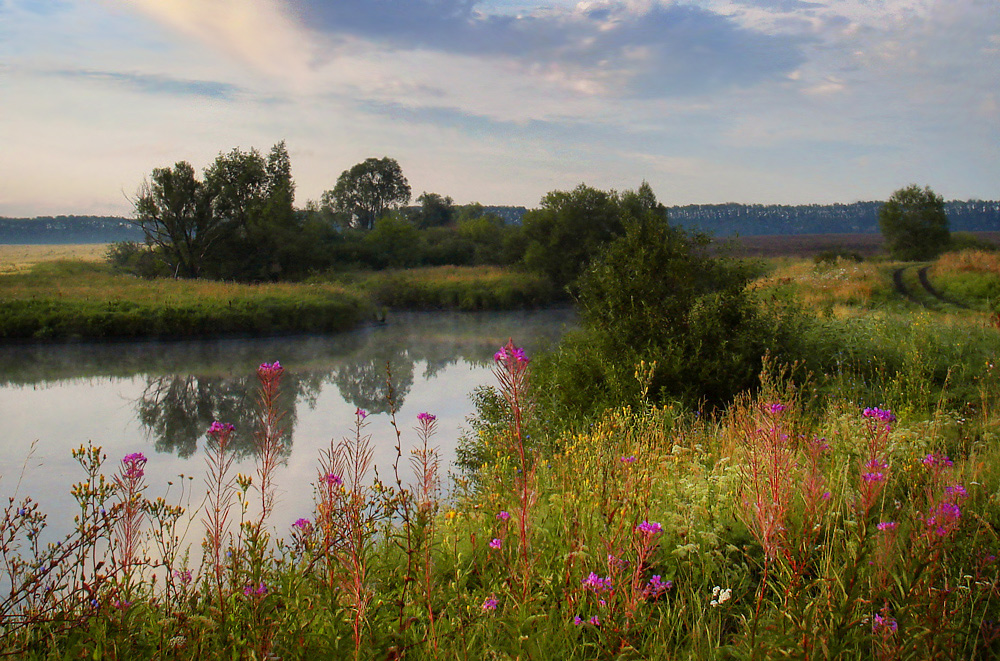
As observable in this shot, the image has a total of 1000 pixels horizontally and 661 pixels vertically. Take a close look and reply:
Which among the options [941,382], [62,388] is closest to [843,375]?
[941,382]

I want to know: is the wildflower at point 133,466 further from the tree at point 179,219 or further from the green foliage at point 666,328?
the tree at point 179,219

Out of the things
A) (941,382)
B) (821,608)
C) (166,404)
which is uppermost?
(821,608)

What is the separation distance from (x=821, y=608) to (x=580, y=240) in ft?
135

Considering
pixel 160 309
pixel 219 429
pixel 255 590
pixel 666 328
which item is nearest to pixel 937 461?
pixel 255 590

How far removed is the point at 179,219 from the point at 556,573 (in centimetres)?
3804

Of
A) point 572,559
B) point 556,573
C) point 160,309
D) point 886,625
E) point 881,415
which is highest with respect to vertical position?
point 881,415

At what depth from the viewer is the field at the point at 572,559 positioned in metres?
2.12

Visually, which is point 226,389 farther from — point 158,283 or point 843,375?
point 158,283

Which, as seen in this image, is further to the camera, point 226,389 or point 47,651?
point 226,389

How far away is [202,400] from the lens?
14.6m

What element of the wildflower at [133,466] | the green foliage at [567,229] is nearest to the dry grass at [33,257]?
the green foliage at [567,229]

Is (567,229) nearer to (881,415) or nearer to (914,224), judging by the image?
(914,224)

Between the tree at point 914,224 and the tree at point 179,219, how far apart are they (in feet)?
160

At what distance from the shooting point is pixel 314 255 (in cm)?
4122
